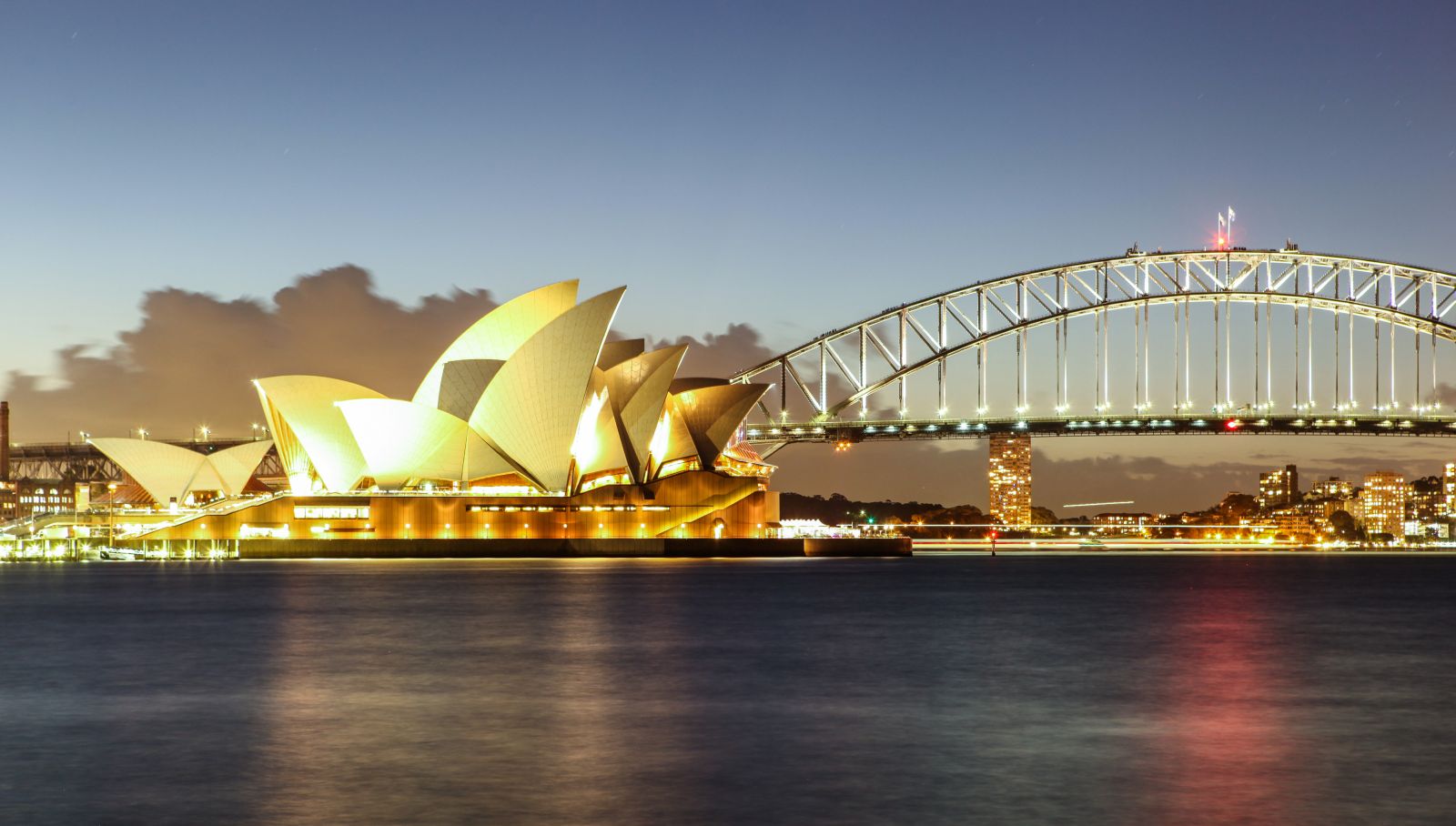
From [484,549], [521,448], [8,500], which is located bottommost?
[484,549]

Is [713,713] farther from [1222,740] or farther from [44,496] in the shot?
[44,496]

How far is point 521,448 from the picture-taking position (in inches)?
3078

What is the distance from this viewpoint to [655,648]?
1252 inches

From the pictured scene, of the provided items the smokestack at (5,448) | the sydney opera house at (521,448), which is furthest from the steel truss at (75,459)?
the sydney opera house at (521,448)

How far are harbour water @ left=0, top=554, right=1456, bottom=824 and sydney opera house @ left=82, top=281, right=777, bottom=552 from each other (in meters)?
28.3

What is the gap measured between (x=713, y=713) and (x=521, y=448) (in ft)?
188

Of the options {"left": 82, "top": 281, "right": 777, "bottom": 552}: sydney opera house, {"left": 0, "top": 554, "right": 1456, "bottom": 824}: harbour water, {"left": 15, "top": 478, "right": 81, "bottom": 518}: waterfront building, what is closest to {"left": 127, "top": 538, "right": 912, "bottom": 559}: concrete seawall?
{"left": 82, "top": 281, "right": 777, "bottom": 552}: sydney opera house

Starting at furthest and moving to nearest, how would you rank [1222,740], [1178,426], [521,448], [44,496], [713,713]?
[44,496] → [1178,426] → [521,448] → [713,713] → [1222,740]

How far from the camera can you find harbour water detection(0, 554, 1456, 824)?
49.3 feet

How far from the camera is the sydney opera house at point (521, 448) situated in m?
74.3

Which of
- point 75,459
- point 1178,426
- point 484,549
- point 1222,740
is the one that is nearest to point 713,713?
point 1222,740

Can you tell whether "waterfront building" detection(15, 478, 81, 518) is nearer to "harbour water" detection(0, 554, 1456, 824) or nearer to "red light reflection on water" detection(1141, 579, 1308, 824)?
"harbour water" detection(0, 554, 1456, 824)

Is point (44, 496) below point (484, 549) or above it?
A: above

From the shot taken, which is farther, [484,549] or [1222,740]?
[484,549]
